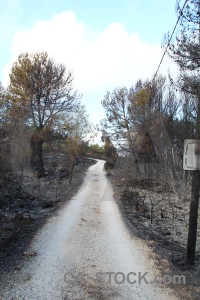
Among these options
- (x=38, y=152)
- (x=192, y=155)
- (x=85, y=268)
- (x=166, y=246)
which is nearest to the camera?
(x=85, y=268)

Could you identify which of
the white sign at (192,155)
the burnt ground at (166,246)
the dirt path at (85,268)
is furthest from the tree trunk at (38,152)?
the white sign at (192,155)

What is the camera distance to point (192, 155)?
536 cm

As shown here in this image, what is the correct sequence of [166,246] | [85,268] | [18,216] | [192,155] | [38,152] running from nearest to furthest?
[85,268], [192,155], [166,246], [18,216], [38,152]

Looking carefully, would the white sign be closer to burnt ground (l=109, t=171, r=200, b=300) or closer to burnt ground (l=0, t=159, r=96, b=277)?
burnt ground (l=109, t=171, r=200, b=300)

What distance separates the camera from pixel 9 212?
11.2 meters

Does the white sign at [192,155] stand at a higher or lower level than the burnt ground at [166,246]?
higher

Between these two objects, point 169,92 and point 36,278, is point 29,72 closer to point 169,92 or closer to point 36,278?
point 169,92

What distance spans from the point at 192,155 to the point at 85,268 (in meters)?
3.20

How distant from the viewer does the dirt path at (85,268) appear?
4.27 m

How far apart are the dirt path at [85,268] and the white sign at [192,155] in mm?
2248

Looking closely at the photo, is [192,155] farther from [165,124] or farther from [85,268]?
[165,124]

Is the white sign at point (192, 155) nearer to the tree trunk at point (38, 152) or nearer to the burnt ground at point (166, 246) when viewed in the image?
the burnt ground at point (166, 246)

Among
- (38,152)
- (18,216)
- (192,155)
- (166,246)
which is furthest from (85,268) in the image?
(38,152)

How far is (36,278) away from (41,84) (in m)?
20.7
